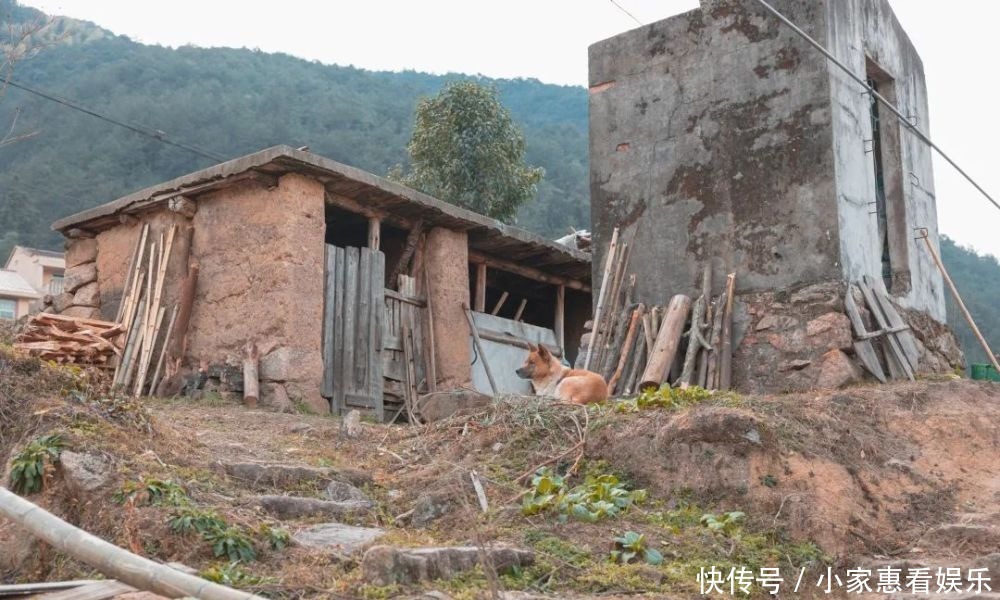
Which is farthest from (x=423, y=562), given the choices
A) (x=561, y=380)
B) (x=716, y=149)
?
(x=716, y=149)

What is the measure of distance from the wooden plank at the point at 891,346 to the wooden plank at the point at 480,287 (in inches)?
213

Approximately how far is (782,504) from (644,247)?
4.84 metres

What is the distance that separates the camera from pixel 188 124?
4000 centimetres

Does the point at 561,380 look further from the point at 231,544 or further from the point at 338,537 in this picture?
the point at 231,544

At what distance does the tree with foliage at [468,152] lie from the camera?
1916 centimetres

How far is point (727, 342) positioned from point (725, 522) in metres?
3.99

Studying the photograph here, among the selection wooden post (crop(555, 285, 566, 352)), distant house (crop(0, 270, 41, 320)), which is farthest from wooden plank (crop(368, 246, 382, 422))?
distant house (crop(0, 270, 41, 320))

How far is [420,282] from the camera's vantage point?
11.7m

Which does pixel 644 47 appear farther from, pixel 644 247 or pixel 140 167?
pixel 140 167

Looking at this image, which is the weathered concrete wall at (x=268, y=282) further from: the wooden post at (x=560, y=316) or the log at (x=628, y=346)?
the wooden post at (x=560, y=316)

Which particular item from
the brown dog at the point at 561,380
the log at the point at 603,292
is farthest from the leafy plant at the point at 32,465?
the log at the point at 603,292

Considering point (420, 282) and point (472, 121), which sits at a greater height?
point (472, 121)

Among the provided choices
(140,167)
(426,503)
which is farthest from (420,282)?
(140,167)

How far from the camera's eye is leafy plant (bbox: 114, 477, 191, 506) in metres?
4.42
